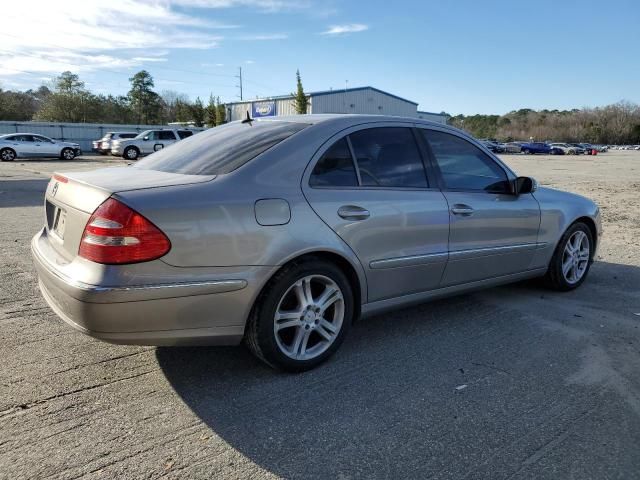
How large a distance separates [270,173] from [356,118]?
0.93m

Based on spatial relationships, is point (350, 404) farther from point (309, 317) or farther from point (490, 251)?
point (490, 251)

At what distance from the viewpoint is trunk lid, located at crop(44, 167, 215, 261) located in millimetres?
2779

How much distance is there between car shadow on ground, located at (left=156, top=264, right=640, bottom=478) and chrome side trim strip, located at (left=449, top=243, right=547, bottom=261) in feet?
1.84

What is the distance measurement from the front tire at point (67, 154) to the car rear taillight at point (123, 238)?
98.5 ft

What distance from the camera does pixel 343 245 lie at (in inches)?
129

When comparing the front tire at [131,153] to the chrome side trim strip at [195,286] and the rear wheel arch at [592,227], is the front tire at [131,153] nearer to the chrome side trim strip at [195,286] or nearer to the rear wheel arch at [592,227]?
the rear wheel arch at [592,227]

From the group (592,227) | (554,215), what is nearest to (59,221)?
(554,215)

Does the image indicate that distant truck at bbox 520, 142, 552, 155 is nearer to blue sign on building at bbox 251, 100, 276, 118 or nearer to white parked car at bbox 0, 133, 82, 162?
A: blue sign on building at bbox 251, 100, 276, 118

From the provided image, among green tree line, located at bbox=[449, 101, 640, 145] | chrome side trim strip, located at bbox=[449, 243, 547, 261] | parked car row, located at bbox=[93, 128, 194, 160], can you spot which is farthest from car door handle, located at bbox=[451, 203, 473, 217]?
Result: green tree line, located at bbox=[449, 101, 640, 145]

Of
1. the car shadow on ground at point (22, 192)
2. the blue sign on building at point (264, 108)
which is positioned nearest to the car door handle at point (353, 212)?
the car shadow on ground at point (22, 192)

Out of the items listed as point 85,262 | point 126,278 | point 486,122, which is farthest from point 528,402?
point 486,122

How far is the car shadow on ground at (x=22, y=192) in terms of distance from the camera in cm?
1060

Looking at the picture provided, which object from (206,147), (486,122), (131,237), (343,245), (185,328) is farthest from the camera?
(486,122)

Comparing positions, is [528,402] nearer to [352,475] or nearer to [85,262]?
[352,475]
